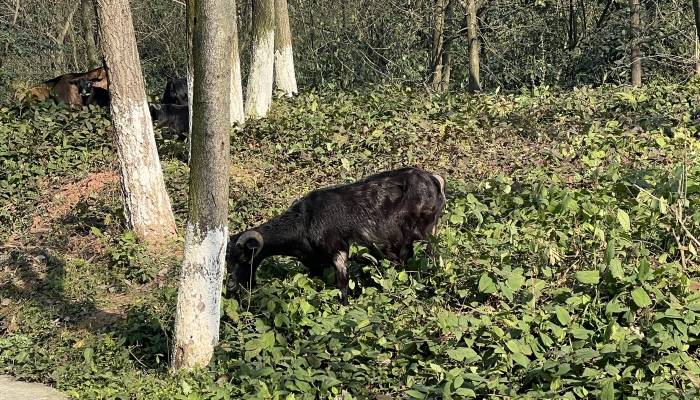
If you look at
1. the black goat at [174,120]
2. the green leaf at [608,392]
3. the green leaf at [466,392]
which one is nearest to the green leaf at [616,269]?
the green leaf at [608,392]

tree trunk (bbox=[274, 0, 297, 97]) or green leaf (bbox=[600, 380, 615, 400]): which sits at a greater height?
tree trunk (bbox=[274, 0, 297, 97])

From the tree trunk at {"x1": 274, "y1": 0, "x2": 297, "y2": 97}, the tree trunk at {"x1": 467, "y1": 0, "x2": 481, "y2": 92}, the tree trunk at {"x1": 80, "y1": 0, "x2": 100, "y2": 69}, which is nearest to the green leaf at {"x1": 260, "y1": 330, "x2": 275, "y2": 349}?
the tree trunk at {"x1": 274, "y1": 0, "x2": 297, "y2": 97}

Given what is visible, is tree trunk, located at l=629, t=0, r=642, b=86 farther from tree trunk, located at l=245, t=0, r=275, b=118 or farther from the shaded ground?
the shaded ground

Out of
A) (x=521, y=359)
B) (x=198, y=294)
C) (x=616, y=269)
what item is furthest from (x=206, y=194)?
(x=616, y=269)

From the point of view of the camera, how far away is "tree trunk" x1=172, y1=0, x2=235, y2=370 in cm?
705

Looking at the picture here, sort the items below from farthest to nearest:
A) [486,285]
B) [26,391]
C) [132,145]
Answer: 1. [132,145]
2. [26,391]
3. [486,285]

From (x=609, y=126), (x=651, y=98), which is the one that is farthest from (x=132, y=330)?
(x=651, y=98)

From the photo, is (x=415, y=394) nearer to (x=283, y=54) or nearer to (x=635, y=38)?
(x=283, y=54)

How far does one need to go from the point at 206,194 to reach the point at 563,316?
125 inches

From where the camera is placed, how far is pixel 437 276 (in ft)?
26.3

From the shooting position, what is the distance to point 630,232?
25.7 ft

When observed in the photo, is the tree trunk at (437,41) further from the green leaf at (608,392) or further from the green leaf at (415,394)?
the green leaf at (608,392)

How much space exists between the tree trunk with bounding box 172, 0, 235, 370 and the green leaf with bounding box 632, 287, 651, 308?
11.5ft

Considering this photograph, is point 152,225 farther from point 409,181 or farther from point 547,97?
point 547,97
